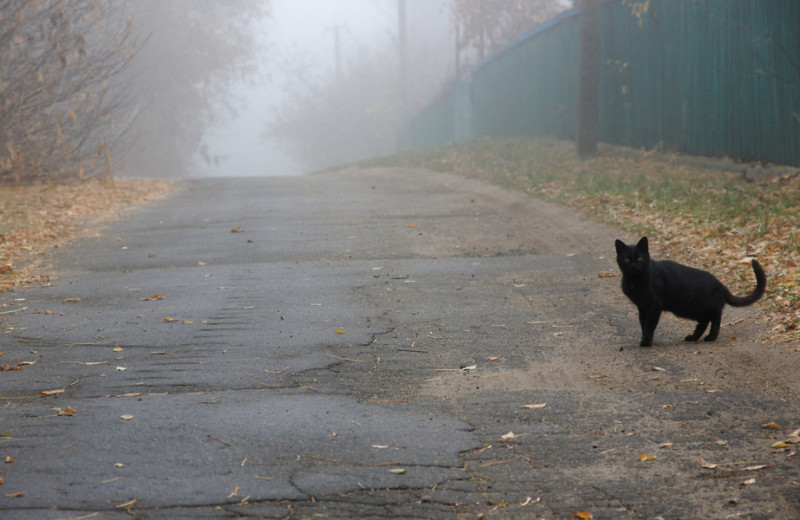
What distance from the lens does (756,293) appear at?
5289mm

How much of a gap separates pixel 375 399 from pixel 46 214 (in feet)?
29.9

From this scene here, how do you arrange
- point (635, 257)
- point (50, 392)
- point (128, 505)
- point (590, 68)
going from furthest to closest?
point (590, 68), point (635, 257), point (50, 392), point (128, 505)

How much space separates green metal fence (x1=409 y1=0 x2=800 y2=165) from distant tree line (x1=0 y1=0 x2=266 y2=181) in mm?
9173

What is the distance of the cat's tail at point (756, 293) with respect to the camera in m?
5.23

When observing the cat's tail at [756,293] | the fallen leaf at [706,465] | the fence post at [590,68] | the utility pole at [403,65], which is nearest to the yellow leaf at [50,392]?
the fallen leaf at [706,465]

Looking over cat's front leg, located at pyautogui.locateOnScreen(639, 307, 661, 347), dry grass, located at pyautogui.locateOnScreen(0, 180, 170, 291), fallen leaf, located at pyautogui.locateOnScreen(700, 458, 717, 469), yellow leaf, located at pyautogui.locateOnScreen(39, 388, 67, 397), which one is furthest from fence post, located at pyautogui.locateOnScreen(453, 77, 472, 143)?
fallen leaf, located at pyautogui.locateOnScreen(700, 458, 717, 469)

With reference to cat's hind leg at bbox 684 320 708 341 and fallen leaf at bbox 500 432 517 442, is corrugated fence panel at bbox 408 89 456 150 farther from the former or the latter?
fallen leaf at bbox 500 432 517 442

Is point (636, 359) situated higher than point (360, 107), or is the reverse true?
point (360, 107)

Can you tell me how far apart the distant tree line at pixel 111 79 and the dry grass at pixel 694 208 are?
8.23 metres

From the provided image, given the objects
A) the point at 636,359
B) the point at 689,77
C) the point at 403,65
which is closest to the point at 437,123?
the point at 403,65

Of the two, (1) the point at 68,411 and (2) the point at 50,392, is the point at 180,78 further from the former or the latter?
(1) the point at 68,411

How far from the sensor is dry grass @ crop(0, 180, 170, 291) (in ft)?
28.2

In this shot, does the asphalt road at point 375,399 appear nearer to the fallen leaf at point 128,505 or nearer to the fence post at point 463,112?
the fallen leaf at point 128,505

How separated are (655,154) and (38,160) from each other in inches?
462
